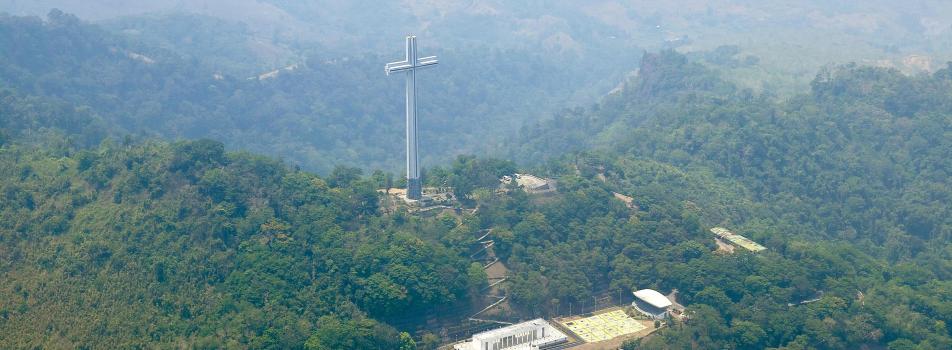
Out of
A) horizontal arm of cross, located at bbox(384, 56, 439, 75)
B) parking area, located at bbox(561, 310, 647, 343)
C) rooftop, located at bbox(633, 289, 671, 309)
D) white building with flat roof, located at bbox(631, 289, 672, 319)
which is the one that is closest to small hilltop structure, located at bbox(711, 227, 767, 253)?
rooftop, located at bbox(633, 289, 671, 309)

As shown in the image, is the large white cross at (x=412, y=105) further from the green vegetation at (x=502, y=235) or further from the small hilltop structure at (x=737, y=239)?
the small hilltop structure at (x=737, y=239)

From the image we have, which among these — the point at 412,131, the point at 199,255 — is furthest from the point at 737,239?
the point at 199,255

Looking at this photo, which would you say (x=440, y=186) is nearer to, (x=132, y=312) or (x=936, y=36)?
(x=132, y=312)

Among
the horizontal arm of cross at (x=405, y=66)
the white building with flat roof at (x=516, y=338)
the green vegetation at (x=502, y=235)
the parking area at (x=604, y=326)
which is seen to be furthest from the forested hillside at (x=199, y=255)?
the horizontal arm of cross at (x=405, y=66)

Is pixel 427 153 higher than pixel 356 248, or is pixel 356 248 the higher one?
pixel 356 248

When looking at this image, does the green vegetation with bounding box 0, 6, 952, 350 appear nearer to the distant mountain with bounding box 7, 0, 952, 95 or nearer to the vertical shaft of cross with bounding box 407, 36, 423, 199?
the vertical shaft of cross with bounding box 407, 36, 423, 199

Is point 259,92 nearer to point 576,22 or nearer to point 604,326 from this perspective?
point 604,326

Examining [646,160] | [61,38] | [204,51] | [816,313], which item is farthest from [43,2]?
[816,313]

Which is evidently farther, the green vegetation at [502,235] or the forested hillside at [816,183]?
the forested hillside at [816,183]
